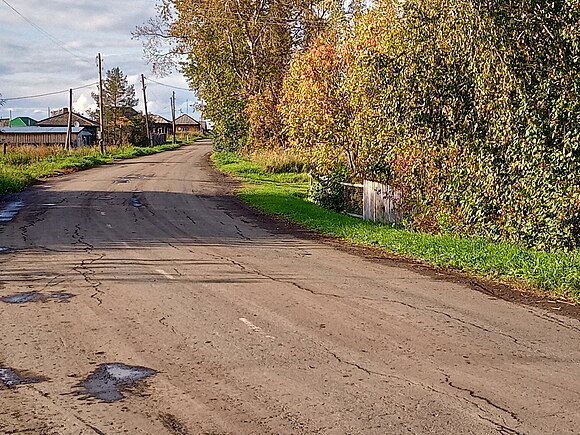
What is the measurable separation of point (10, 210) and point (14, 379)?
1627 centimetres

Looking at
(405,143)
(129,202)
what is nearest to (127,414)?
(405,143)

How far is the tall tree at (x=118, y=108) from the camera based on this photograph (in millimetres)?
90188

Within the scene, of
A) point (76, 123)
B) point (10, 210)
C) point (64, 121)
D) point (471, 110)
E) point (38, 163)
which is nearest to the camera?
point (471, 110)

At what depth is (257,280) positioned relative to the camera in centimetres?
1139

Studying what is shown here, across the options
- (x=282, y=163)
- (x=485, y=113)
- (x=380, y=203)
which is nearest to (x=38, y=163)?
(x=282, y=163)

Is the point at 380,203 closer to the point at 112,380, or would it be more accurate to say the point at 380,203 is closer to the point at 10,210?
the point at 10,210

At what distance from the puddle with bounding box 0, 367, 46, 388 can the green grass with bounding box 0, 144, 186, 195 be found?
21.8 meters

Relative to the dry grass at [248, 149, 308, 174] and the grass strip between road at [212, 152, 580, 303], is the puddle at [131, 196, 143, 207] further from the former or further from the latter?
the dry grass at [248, 149, 308, 174]

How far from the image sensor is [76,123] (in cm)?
11012

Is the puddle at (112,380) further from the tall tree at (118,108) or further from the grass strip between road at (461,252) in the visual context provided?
the tall tree at (118,108)

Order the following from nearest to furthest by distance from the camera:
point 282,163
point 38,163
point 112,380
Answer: point 112,380 → point 282,163 → point 38,163

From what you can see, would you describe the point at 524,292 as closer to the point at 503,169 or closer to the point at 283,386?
the point at 503,169

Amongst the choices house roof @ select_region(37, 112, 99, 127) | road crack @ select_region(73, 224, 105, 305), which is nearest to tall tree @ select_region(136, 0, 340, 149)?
road crack @ select_region(73, 224, 105, 305)

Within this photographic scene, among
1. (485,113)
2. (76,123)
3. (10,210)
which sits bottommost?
(10,210)
